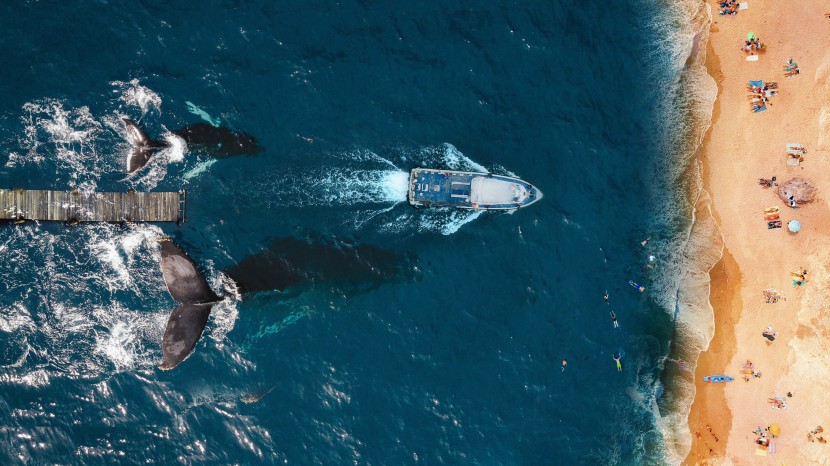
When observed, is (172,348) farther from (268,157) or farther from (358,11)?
(358,11)

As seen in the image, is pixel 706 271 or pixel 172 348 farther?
pixel 706 271

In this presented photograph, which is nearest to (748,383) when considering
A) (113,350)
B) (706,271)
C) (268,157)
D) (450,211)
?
(706,271)

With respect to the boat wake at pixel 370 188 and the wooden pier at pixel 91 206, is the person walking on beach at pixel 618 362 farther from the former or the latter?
the wooden pier at pixel 91 206

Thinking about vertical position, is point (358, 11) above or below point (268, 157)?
above

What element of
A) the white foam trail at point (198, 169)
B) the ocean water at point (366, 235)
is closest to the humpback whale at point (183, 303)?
the ocean water at point (366, 235)

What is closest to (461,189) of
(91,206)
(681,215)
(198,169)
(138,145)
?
(681,215)

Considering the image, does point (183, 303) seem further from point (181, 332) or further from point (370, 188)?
point (370, 188)

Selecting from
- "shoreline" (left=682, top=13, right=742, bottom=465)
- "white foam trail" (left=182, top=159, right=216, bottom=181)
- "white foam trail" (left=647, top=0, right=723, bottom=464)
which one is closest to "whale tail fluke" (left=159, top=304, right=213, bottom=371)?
"white foam trail" (left=182, top=159, right=216, bottom=181)
